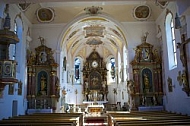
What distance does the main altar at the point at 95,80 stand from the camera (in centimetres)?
2380

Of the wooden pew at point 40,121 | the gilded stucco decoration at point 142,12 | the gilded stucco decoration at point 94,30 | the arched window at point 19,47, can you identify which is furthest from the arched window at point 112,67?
the wooden pew at point 40,121

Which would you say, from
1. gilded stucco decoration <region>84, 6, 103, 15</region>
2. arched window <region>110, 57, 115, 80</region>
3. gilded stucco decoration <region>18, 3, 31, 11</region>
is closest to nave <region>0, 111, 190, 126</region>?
gilded stucco decoration <region>18, 3, 31, 11</region>

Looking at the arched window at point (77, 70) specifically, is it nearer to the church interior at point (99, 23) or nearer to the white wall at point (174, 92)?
the church interior at point (99, 23)

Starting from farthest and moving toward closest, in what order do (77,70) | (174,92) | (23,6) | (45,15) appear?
(77,70), (45,15), (23,6), (174,92)

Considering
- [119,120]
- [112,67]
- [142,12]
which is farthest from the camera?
[112,67]

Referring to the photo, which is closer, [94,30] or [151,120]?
[151,120]

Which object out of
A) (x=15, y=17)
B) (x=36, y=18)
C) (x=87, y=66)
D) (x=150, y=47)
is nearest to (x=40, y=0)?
(x=15, y=17)

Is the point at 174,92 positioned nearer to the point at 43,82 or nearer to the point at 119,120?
the point at 119,120

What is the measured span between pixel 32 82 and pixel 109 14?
7367 millimetres

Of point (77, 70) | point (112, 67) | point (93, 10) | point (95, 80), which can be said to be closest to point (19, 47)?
point (93, 10)

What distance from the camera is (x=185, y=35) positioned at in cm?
1034

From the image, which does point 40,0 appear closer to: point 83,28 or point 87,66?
point 83,28

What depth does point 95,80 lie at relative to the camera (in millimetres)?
24875

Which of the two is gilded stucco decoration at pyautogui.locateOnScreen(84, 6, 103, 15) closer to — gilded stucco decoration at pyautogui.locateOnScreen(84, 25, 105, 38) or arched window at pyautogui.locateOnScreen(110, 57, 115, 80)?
gilded stucco decoration at pyautogui.locateOnScreen(84, 25, 105, 38)
